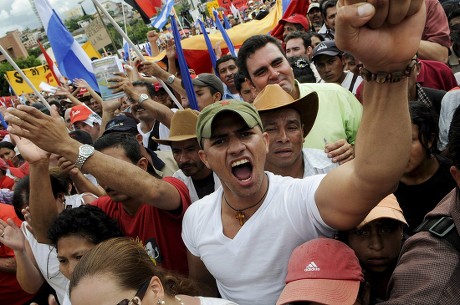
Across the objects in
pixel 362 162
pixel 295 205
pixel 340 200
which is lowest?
pixel 295 205

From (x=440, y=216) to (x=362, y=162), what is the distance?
1.20 feet

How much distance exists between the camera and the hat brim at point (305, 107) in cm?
257

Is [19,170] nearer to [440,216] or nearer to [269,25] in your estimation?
[440,216]

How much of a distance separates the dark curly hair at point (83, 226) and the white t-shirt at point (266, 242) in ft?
2.47

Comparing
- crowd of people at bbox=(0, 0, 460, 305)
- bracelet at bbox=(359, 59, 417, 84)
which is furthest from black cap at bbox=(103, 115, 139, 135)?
bracelet at bbox=(359, 59, 417, 84)

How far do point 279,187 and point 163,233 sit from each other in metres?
0.86

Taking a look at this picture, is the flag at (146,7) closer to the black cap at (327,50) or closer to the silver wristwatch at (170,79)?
the silver wristwatch at (170,79)

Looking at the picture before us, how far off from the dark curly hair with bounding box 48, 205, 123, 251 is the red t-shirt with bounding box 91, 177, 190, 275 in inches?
5.8

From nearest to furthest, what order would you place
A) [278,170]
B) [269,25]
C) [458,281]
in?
[458,281] < [278,170] < [269,25]

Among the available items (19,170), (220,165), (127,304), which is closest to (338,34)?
(220,165)

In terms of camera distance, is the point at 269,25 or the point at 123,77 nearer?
the point at 123,77

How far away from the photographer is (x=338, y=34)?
1.17 meters

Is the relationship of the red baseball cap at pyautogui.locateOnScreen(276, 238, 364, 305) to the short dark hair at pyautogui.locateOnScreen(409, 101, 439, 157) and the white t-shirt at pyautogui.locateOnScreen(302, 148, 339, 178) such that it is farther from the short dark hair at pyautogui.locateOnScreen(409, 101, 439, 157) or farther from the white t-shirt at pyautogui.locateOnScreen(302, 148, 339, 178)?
the short dark hair at pyautogui.locateOnScreen(409, 101, 439, 157)

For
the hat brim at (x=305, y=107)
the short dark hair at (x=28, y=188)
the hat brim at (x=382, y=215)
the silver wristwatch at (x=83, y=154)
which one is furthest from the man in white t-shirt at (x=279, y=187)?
the short dark hair at (x=28, y=188)
